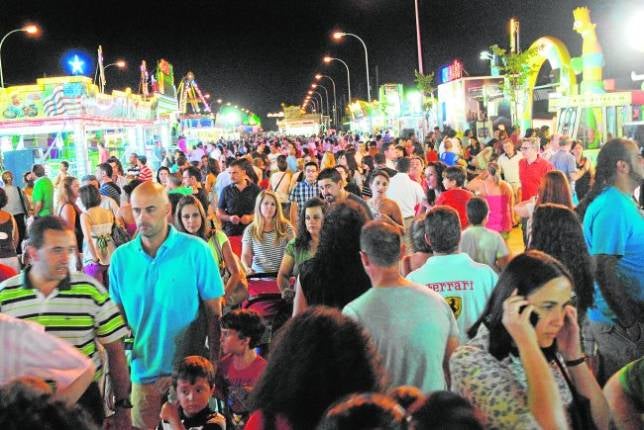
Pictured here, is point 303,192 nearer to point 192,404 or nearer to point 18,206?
point 18,206

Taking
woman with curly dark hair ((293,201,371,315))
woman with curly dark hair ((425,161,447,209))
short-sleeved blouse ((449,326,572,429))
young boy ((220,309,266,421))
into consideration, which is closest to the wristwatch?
young boy ((220,309,266,421))

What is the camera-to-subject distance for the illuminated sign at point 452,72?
46156 millimetres

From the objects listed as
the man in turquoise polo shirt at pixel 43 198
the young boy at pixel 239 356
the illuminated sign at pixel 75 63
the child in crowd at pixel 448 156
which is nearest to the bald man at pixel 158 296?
the young boy at pixel 239 356

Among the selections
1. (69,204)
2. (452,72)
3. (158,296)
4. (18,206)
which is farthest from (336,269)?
(452,72)

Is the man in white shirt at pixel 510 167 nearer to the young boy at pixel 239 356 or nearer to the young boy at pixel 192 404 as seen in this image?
the young boy at pixel 239 356

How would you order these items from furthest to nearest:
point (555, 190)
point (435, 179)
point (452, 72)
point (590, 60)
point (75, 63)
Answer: point (452, 72), point (75, 63), point (590, 60), point (435, 179), point (555, 190)

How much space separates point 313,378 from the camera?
253 centimetres

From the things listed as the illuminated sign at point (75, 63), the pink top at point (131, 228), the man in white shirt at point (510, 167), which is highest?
the illuminated sign at point (75, 63)

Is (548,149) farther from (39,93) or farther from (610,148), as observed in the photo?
(39,93)

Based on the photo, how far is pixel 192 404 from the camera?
176 inches

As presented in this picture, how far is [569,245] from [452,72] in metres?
44.8

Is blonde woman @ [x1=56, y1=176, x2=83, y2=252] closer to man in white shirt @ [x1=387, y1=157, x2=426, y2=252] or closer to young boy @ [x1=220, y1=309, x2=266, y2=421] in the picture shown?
man in white shirt @ [x1=387, y1=157, x2=426, y2=252]

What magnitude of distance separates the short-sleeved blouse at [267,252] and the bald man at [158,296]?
2.45m

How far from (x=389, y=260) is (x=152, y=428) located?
7.12 ft
